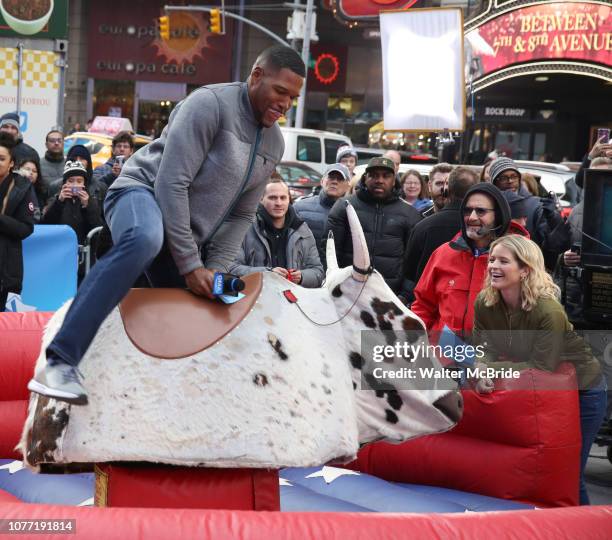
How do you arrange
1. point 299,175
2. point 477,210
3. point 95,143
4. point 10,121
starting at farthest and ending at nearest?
point 95,143 → point 299,175 → point 10,121 → point 477,210

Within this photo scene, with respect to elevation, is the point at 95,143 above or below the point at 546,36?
below

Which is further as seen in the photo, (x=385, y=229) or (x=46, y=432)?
(x=385, y=229)

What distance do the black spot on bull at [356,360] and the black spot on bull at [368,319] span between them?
0.39 ft

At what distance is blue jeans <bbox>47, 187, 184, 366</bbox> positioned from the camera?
3.65m

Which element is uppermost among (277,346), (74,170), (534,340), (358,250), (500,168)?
(500,168)

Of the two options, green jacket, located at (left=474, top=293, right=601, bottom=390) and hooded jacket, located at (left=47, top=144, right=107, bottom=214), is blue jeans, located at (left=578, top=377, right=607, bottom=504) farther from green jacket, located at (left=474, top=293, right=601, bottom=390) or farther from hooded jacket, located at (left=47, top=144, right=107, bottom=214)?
hooded jacket, located at (left=47, top=144, right=107, bottom=214)

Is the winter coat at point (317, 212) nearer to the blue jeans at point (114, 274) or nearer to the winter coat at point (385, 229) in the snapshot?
the winter coat at point (385, 229)

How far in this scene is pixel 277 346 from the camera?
12.6 feet

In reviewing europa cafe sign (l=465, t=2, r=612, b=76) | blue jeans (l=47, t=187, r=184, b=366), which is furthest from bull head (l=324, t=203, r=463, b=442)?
europa cafe sign (l=465, t=2, r=612, b=76)

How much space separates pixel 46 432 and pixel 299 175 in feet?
51.5

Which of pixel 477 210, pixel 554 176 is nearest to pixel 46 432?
pixel 477 210

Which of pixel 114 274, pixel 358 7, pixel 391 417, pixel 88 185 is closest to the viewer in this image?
pixel 114 274

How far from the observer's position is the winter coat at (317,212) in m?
8.96

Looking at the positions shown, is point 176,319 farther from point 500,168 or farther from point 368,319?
point 500,168
